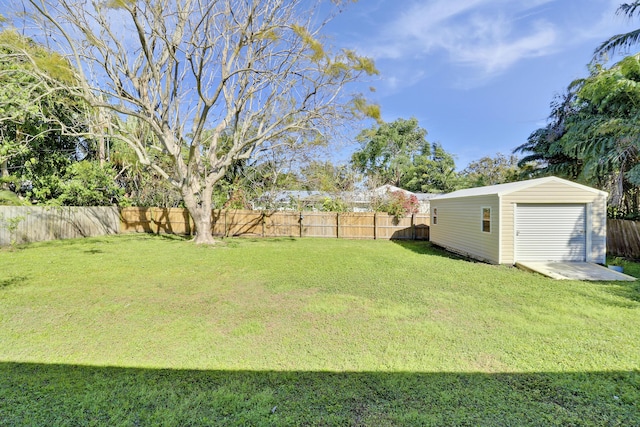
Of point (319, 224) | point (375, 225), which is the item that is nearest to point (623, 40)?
point (375, 225)

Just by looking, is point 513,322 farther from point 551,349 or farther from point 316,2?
point 316,2

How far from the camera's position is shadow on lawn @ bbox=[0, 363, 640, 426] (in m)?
2.01

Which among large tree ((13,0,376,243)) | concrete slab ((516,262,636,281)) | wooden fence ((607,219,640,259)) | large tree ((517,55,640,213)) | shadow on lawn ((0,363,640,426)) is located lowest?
shadow on lawn ((0,363,640,426))

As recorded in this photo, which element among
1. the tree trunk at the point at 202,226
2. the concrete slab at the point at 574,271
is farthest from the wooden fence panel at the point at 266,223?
the concrete slab at the point at 574,271

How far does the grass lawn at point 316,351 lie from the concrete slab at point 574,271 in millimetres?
462

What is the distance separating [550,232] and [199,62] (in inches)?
426

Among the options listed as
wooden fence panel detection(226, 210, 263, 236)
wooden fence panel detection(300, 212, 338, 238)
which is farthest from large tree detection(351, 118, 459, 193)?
wooden fence panel detection(226, 210, 263, 236)

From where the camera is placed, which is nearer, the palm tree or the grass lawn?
the grass lawn

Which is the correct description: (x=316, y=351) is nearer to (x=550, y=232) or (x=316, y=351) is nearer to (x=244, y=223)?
(x=550, y=232)

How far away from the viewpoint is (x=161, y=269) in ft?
22.1

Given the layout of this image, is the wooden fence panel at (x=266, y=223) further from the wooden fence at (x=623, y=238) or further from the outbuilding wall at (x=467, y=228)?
the wooden fence at (x=623, y=238)

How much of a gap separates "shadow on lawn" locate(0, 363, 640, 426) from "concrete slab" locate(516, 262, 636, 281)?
4504 millimetres

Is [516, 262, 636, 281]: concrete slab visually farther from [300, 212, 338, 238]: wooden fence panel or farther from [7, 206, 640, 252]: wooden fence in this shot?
[300, 212, 338, 238]: wooden fence panel

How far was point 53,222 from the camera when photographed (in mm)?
11383
